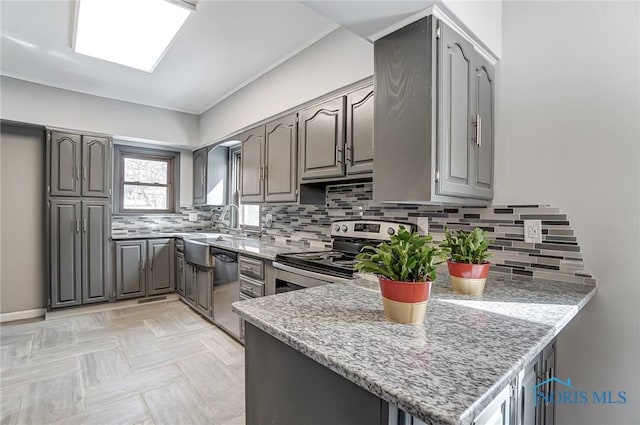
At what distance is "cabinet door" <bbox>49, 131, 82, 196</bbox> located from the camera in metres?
3.40

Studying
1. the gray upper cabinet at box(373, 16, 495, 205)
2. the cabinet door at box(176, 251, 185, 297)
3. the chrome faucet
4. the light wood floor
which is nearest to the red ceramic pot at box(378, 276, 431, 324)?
the gray upper cabinet at box(373, 16, 495, 205)

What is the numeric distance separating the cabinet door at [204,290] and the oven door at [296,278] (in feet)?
4.22

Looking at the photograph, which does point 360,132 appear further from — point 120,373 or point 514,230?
point 120,373

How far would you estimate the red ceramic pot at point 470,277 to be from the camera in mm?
1220

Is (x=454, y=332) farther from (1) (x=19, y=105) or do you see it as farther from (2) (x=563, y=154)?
(1) (x=19, y=105)

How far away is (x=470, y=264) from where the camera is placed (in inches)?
48.2

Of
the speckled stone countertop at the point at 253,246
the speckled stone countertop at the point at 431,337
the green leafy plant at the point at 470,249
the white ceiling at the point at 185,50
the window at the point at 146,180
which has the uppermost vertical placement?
the white ceiling at the point at 185,50

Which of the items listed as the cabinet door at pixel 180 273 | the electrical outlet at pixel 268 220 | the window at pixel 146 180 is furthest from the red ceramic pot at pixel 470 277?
the window at pixel 146 180

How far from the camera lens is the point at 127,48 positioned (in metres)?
2.60

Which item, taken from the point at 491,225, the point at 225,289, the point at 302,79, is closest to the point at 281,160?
the point at 302,79

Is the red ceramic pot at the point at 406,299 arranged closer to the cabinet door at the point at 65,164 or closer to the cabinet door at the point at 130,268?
the cabinet door at the point at 130,268

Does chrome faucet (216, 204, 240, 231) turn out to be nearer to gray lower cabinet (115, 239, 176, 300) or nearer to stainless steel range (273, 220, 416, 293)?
gray lower cabinet (115, 239, 176, 300)

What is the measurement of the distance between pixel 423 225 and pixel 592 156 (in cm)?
88

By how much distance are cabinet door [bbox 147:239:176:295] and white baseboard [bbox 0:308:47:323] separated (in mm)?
1115
